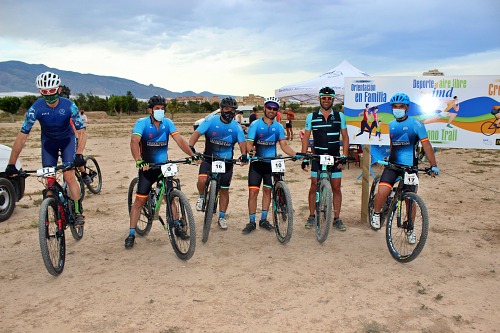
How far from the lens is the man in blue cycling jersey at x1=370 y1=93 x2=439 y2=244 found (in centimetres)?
569

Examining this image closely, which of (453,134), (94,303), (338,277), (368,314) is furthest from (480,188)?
(94,303)

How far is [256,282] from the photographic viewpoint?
483cm

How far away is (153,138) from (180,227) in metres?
1.35

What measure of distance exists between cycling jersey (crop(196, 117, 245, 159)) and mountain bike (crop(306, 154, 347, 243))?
130 centimetres

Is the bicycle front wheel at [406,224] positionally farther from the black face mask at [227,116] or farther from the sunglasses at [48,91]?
the sunglasses at [48,91]

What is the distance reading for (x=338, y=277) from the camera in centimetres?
496

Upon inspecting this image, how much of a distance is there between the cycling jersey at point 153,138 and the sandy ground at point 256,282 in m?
1.40

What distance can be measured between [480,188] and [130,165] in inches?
432

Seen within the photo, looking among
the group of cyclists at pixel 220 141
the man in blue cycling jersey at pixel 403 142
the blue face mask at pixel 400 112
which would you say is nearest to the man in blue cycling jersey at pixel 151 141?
the group of cyclists at pixel 220 141

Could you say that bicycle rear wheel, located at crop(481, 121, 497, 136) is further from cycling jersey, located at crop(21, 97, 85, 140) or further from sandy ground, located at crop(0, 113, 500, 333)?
cycling jersey, located at crop(21, 97, 85, 140)

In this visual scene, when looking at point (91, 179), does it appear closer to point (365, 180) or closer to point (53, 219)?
point (53, 219)

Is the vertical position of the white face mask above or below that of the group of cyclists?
above

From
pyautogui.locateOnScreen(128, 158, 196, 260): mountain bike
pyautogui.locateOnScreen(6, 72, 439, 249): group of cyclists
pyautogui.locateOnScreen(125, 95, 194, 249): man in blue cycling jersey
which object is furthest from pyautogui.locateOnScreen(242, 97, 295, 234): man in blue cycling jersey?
pyautogui.locateOnScreen(128, 158, 196, 260): mountain bike

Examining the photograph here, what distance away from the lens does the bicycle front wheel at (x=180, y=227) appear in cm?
535
